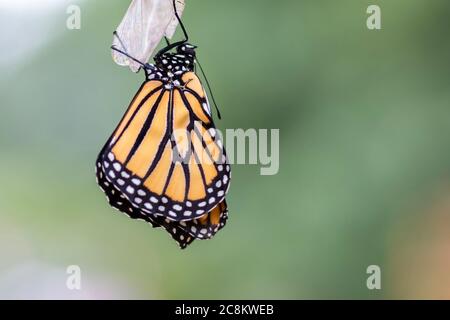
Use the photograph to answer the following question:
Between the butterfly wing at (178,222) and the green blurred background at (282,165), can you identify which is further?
the green blurred background at (282,165)

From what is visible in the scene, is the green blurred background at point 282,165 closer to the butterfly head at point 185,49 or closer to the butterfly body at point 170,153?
the butterfly body at point 170,153

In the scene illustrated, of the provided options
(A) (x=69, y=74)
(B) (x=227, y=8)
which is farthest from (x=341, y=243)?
(A) (x=69, y=74)

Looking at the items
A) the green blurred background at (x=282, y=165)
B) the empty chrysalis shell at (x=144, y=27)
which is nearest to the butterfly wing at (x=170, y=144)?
the empty chrysalis shell at (x=144, y=27)

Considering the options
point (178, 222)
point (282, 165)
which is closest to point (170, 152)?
point (178, 222)

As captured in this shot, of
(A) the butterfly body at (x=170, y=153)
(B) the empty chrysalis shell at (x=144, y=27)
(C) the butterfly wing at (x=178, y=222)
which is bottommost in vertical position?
(C) the butterfly wing at (x=178, y=222)

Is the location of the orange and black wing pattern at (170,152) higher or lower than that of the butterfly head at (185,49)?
lower

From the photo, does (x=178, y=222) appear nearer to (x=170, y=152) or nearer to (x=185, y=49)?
(x=170, y=152)

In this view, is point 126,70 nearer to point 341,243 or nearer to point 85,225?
point 85,225

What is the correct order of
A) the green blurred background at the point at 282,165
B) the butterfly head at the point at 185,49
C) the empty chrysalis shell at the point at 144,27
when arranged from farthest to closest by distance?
1. the green blurred background at the point at 282,165
2. the butterfly head at the point at 185,49
3. the empty chrysalis shell at the point at 144,27

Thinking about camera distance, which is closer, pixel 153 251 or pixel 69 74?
pixel 153 251
